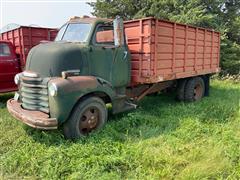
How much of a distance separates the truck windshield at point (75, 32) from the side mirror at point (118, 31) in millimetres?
566

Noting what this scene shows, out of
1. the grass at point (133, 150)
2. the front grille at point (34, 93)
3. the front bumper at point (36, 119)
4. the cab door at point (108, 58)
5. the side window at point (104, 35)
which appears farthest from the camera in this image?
the side window at point (104, 35)

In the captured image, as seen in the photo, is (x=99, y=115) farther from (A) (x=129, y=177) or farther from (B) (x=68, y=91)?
(A) (x=129, y=177)

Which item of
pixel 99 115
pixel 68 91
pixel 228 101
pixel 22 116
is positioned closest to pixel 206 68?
pixel 228 101

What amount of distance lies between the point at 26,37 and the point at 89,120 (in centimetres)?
504

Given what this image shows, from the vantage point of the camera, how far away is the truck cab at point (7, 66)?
27.7ft

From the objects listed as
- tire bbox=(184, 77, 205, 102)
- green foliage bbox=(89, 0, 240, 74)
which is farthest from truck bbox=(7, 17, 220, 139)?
green foliage bbox=(89, 0, 240, 74)

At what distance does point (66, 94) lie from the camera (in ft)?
16.1

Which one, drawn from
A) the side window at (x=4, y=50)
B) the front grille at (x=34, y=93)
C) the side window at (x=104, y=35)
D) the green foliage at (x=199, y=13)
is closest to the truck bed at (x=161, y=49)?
→ the side window at (x=104, y=35)

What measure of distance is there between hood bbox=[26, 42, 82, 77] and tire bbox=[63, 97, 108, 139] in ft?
2.42

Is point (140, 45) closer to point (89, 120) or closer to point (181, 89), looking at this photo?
point (89, 120)

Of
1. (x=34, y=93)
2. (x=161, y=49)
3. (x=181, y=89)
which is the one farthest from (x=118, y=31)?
(x=181, y=89)

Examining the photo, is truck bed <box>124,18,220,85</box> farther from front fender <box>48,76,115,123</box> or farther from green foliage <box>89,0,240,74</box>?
green foliage <box>89,0,240,74</box>

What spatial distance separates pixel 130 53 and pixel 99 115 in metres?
1.79

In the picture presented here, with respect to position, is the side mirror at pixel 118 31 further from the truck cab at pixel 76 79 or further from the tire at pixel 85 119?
the tire at pixel 85 119
